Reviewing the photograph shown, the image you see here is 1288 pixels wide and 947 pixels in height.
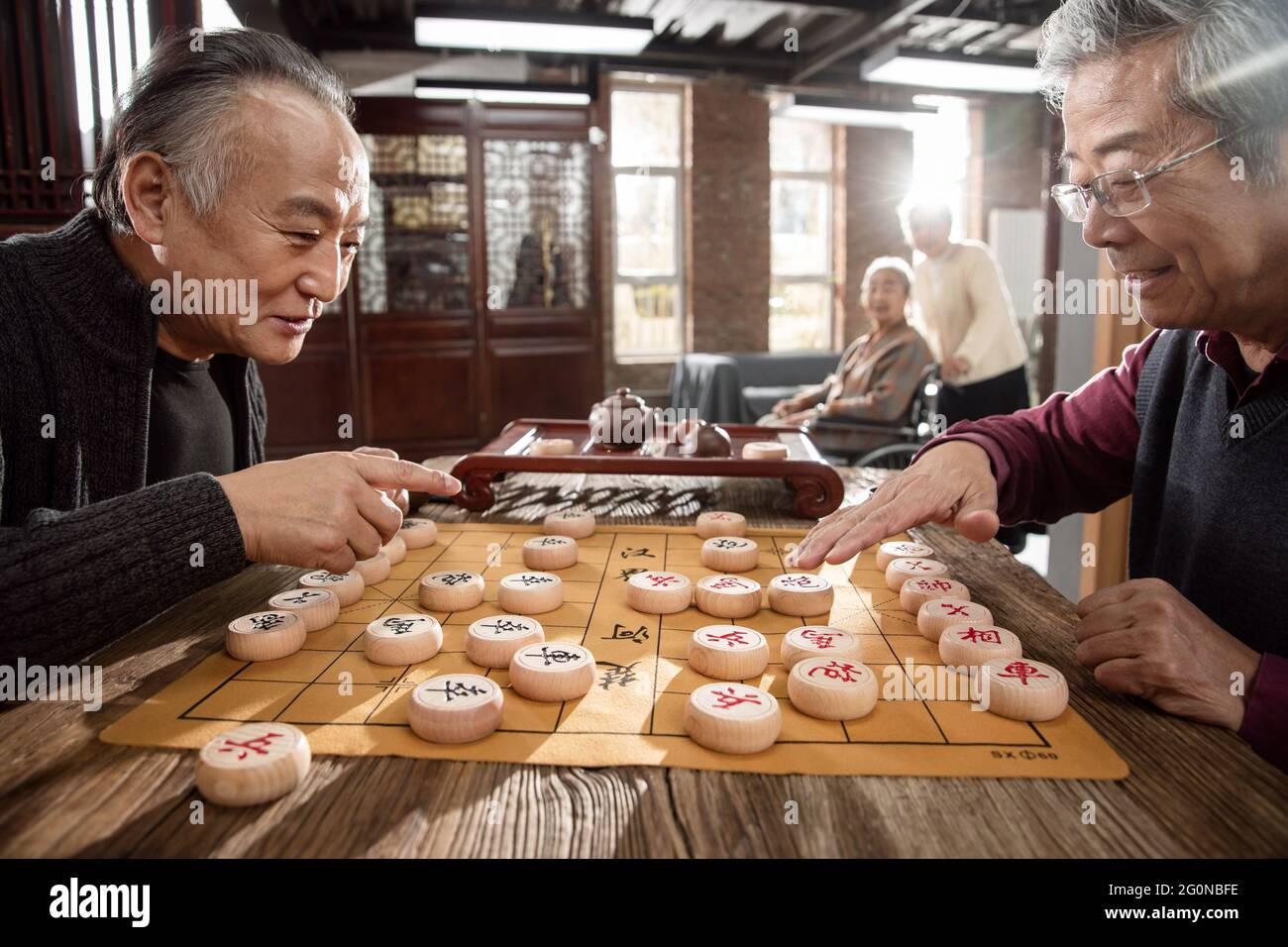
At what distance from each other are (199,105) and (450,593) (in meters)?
0.91

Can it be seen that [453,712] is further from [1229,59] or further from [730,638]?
[1229,59]

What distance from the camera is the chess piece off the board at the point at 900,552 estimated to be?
1.48 m

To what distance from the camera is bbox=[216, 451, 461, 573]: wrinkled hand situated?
1.12 m

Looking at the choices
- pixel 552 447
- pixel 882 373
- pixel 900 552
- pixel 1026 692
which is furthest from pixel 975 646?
pixel 882 373

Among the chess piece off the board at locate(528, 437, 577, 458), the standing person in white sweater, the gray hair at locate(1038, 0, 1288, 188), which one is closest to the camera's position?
the gray hair at locate(1038, 0, 1288, 188)

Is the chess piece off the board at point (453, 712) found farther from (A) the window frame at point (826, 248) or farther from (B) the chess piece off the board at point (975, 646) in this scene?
(A) the window frame at point (826, 248)

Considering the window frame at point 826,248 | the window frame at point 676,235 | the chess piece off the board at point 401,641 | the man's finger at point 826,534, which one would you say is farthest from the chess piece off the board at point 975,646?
the window frame at point 826,248

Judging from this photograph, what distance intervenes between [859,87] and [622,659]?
31.2ft

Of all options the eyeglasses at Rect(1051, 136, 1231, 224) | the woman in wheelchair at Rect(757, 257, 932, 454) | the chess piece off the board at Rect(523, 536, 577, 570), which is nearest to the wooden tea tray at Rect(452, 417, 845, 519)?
the chess piece off the board at Rect(523, 536, 577, 570)

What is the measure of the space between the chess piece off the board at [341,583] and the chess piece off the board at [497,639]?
0.25 metres

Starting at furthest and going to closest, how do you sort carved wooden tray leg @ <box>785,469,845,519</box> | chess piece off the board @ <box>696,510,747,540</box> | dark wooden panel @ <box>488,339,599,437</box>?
dark wooden panel @ <box>488,339,599,437</box>
carved wooden tray leg @ <box>785,469,845,519</box>
chess piece off the board @ <box>696,510,747,540</box>

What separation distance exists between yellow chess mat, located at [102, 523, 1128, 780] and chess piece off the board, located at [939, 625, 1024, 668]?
2 centimetres

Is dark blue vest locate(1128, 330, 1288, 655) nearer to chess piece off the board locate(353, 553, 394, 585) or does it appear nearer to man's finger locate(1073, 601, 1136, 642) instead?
man's finger locate(1073, 601, 1136, 642)
